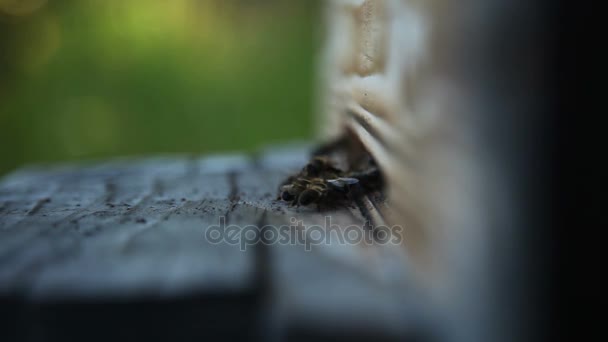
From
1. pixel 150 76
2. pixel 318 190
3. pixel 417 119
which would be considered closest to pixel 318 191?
pixel 318 190

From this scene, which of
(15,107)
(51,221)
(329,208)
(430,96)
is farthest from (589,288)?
(15,107)

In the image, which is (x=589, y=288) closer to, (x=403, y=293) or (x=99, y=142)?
(x=403, y=293)

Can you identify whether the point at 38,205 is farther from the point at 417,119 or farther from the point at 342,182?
the point at 417,119

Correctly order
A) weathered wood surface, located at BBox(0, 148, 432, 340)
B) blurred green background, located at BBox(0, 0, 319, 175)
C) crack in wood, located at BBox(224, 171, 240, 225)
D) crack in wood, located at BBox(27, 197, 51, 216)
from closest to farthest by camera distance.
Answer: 1. weathered wood surface, located at BBox(0, 148, 432, 340)
2. crack in wood, located at BBox(224, 171, 240, 225)
3. crack in wood, located at BBox(27, 197, 51, 216)
4. blurred green background, located at BBox(0, 0, 319, 175)

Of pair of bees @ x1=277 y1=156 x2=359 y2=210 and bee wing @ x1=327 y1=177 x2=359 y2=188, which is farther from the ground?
bee wing @ x1=327 y1=177 x2=359 y2=188

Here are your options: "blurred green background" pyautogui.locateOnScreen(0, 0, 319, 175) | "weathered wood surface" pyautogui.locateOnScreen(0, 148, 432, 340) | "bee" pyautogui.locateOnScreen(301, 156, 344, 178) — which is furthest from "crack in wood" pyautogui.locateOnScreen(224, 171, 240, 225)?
"blurred green background" pyautogui.locateOnScreen(0, 0, 319, 175)

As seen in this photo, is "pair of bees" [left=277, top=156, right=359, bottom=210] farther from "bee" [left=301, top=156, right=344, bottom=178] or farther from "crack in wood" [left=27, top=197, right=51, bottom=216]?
"crack in wood" [left=27, top=197, right=51, bottom=216]

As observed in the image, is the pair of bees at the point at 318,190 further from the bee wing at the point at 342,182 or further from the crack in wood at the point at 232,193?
the crack in wood at the point at 232,193
